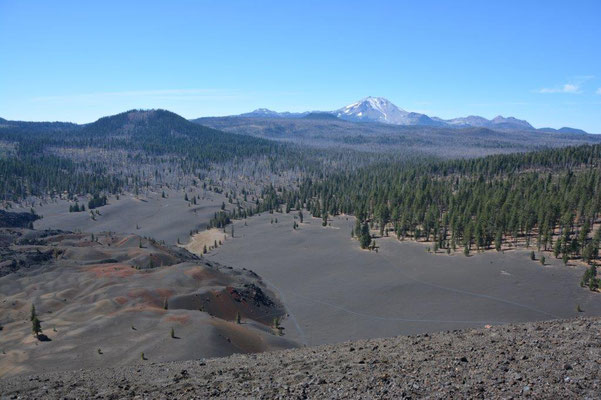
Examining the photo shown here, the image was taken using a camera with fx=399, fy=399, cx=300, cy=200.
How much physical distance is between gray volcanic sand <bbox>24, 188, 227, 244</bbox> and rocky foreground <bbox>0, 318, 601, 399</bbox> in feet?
356

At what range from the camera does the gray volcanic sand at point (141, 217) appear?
142 meters

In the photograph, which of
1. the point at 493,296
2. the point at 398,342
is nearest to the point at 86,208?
the point at 493,296

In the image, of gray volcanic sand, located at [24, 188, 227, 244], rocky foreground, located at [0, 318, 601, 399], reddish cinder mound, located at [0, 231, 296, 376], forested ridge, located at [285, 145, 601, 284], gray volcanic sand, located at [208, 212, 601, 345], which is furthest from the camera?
gray volcanic sand, located at [24, 188, 227, 244]

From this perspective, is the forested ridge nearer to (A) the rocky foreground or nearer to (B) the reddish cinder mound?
(B) the reddish cinder mound

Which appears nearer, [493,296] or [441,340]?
[441,340]

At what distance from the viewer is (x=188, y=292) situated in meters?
60.1

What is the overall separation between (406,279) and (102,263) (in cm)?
5650

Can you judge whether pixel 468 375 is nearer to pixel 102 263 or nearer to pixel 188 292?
pixel 188 292

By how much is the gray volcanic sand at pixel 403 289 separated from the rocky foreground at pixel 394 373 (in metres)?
25.6

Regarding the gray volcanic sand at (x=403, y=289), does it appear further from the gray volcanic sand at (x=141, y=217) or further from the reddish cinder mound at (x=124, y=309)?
the gray volcanic sand at (x=141, y=217)

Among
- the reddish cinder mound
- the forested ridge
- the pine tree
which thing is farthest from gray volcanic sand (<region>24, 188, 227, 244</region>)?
the pine tree

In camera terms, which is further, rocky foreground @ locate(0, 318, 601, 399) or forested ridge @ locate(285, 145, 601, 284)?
forested ridge @ locate(285, 145, 601, 284)

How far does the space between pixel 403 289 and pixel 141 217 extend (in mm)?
123003

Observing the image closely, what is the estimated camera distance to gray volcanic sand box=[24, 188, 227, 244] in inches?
5600
